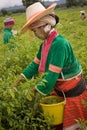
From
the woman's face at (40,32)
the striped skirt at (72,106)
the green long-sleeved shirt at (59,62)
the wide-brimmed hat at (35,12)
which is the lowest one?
the striped skirt at (72,106)

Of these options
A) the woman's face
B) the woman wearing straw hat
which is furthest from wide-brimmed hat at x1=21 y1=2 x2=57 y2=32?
the woman's face

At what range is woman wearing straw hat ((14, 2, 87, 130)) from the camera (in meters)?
4.20

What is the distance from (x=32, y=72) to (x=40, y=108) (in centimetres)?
48

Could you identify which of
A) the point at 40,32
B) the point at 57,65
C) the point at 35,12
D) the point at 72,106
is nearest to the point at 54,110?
the point at 72,106

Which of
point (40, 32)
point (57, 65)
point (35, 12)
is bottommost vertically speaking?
point (57, 65)

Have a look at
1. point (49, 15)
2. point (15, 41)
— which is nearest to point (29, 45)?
point (15, 41)

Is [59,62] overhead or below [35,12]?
below

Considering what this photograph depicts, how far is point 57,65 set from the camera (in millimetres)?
4184

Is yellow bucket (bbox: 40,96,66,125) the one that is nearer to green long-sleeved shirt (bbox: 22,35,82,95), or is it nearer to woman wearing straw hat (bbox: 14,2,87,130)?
woman wearing straw hat (bbox: 14,2,87,130)

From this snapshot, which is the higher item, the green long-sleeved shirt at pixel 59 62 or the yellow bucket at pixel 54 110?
the green long-sleeved shirt at pixel 59 62

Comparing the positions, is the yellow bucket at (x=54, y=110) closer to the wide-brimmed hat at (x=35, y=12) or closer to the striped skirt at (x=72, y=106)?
the striped skirt at (x=72, y=106)

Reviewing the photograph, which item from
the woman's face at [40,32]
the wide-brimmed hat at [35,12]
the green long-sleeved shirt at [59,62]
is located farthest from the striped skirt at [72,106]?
the wide-brimmed hat at [35,12]

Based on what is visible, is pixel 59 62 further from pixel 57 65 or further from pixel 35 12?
pixel 35 12

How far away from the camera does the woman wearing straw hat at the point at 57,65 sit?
165 inches
